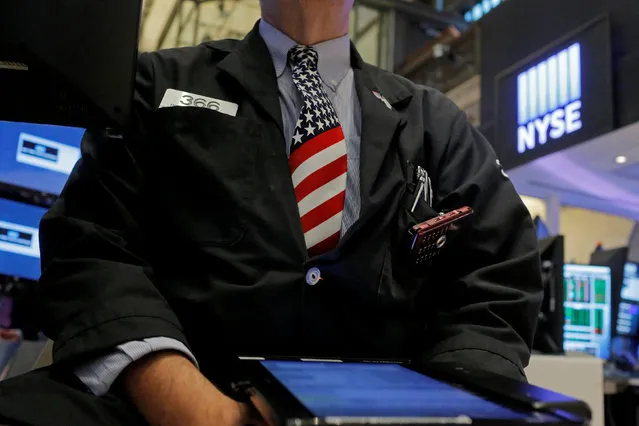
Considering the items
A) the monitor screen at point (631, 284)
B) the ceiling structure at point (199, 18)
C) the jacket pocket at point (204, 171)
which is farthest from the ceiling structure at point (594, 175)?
the jacket pocket at point (204, 171)

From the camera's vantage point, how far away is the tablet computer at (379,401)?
1.36ft

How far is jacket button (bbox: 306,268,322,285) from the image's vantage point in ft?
2.74

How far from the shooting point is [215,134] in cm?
92

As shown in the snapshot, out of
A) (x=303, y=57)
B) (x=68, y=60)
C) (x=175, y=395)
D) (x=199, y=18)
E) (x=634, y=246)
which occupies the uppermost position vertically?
(x=199, y=18)

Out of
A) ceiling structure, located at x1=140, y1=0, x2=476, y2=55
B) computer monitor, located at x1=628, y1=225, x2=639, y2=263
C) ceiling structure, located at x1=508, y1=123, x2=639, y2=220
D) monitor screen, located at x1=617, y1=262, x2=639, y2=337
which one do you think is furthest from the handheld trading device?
computer monitor, located at x1=628, y1=225, x2=639, y2=263

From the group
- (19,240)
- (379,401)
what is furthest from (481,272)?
(19,240)

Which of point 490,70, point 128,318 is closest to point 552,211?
point 490,70

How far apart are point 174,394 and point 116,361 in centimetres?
9

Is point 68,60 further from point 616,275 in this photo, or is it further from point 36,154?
point 616,275

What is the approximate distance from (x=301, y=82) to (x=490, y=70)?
16.5 ft

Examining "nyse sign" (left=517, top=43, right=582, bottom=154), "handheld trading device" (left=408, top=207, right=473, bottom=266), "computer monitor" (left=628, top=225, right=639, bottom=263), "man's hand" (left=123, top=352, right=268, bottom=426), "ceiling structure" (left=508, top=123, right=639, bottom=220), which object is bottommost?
"man's hand" (left=123, top=352, right=268, bottom=426)

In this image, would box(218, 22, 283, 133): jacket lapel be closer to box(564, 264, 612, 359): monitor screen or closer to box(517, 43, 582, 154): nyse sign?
box(564, 264, 612, 359): monitor screen

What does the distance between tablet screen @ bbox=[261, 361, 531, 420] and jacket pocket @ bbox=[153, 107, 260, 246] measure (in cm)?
31

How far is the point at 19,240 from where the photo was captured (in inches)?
66.7
